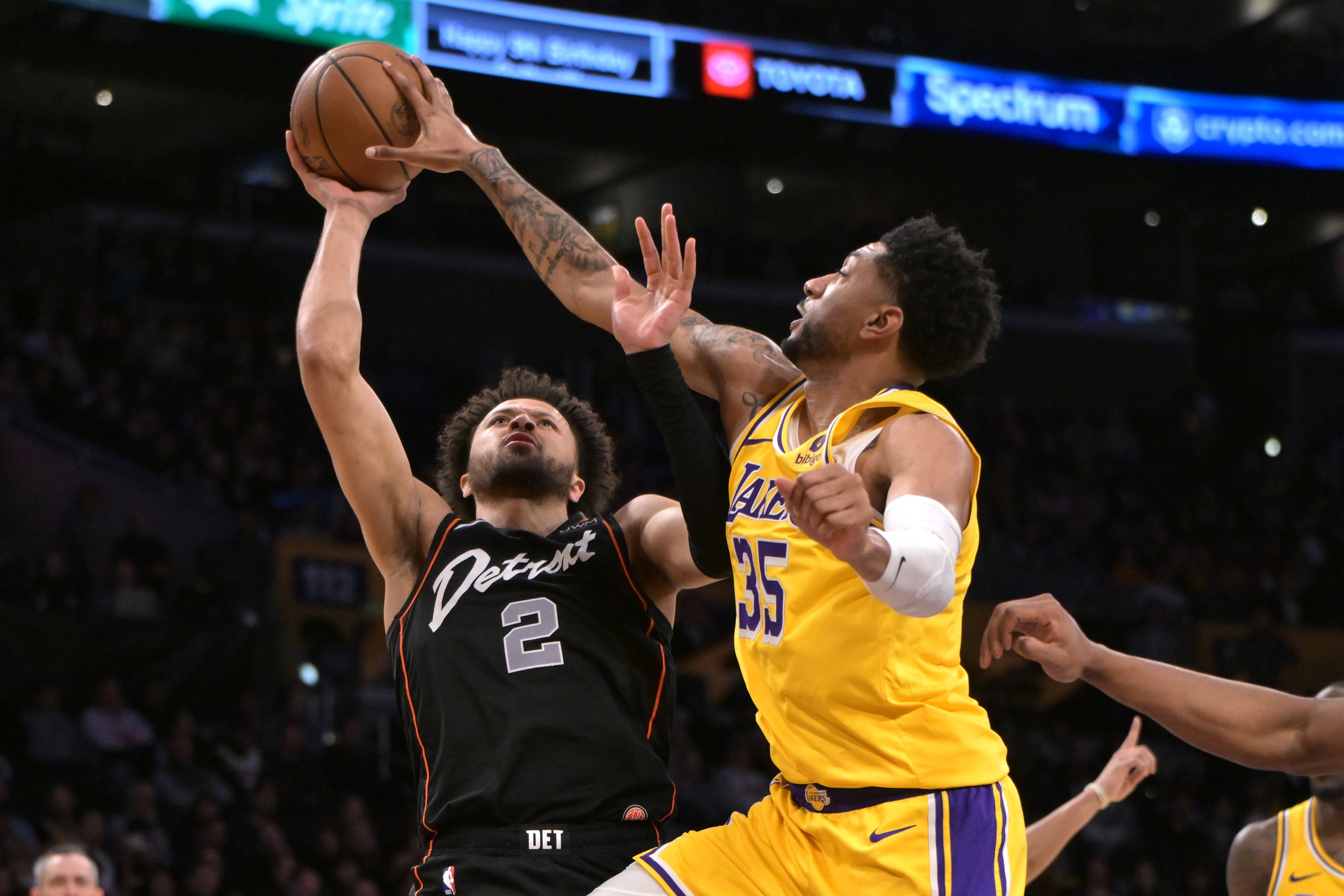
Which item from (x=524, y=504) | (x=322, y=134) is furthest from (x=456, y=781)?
(x=322, y=134)

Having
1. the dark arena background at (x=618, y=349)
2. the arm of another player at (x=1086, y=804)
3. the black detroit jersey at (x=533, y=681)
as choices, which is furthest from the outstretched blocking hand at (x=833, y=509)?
the dark arena background at (x=618, y=349)

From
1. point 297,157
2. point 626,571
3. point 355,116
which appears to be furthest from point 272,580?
point 626,571

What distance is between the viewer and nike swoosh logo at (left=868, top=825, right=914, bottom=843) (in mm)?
3145

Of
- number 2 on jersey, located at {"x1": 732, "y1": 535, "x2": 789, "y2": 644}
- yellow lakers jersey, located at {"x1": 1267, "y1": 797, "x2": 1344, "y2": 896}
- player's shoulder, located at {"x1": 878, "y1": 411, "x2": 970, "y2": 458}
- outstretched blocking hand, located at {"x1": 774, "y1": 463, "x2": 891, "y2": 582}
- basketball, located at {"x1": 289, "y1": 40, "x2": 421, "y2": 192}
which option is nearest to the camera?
outstretched blocking hand, located at {"x1": 774, "y1": 463, "x2": 891, "y2": 582}

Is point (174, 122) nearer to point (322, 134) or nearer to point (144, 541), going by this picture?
point (144, 541)

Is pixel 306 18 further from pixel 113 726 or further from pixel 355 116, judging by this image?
pixel 355 116

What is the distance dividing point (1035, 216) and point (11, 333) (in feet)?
55.7

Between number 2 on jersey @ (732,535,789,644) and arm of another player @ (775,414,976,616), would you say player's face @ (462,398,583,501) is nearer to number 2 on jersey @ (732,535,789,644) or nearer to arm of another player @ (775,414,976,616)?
number 2 on jersey @ (732,535,789,644)

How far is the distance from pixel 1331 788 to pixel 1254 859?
0.36m

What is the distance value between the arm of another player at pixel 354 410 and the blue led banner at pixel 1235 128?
18.7 meters

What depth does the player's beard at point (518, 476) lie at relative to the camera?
426cm

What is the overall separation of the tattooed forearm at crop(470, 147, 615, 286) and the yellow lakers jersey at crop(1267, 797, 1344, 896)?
9.76 feet

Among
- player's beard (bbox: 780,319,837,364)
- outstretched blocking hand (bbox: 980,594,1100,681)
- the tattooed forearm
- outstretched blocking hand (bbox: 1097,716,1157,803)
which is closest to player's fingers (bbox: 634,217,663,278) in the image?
player's beard (bbox: 780,319,837,364)

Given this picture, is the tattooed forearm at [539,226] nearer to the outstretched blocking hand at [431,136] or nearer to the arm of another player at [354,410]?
the outstretched blocking hand at [431,136]
